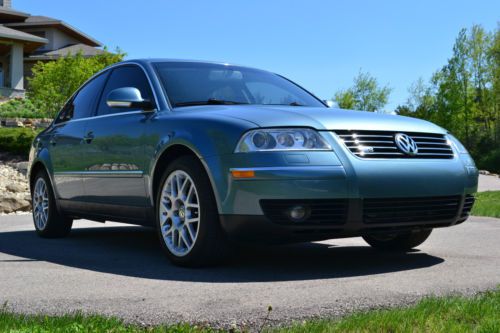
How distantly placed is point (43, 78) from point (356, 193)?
3097 centimetres

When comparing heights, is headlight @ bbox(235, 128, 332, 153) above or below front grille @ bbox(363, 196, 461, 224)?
above

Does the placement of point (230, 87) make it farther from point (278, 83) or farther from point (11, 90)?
point (11, 90)

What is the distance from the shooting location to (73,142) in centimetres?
683

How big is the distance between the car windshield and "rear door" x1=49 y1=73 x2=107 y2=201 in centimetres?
118

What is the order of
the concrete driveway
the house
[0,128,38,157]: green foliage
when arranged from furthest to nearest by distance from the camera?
the house
[0,128,38,157]: green foliage
the concrete driveway

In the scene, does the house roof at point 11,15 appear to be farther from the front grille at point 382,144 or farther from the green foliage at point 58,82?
the front grille at point 382,144

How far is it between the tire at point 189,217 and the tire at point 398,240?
5.47ft

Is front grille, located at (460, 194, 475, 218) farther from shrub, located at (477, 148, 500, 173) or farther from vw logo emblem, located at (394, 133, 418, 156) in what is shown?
shrub, located at (477, 148, 500, 173)

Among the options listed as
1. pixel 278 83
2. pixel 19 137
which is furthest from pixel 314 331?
pixel 19 137

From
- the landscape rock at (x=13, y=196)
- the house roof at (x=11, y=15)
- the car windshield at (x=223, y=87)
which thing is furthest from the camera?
the house roof at (x=11, y=15)

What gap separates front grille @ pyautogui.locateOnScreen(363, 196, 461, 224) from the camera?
15.6ft

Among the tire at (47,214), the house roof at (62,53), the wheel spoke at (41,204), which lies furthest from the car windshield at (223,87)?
the house roof at (62,53)

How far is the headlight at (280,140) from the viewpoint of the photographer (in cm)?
466

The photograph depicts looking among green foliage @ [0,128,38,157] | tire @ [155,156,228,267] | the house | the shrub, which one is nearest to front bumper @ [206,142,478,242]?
tire @ [155,156,228,267]
